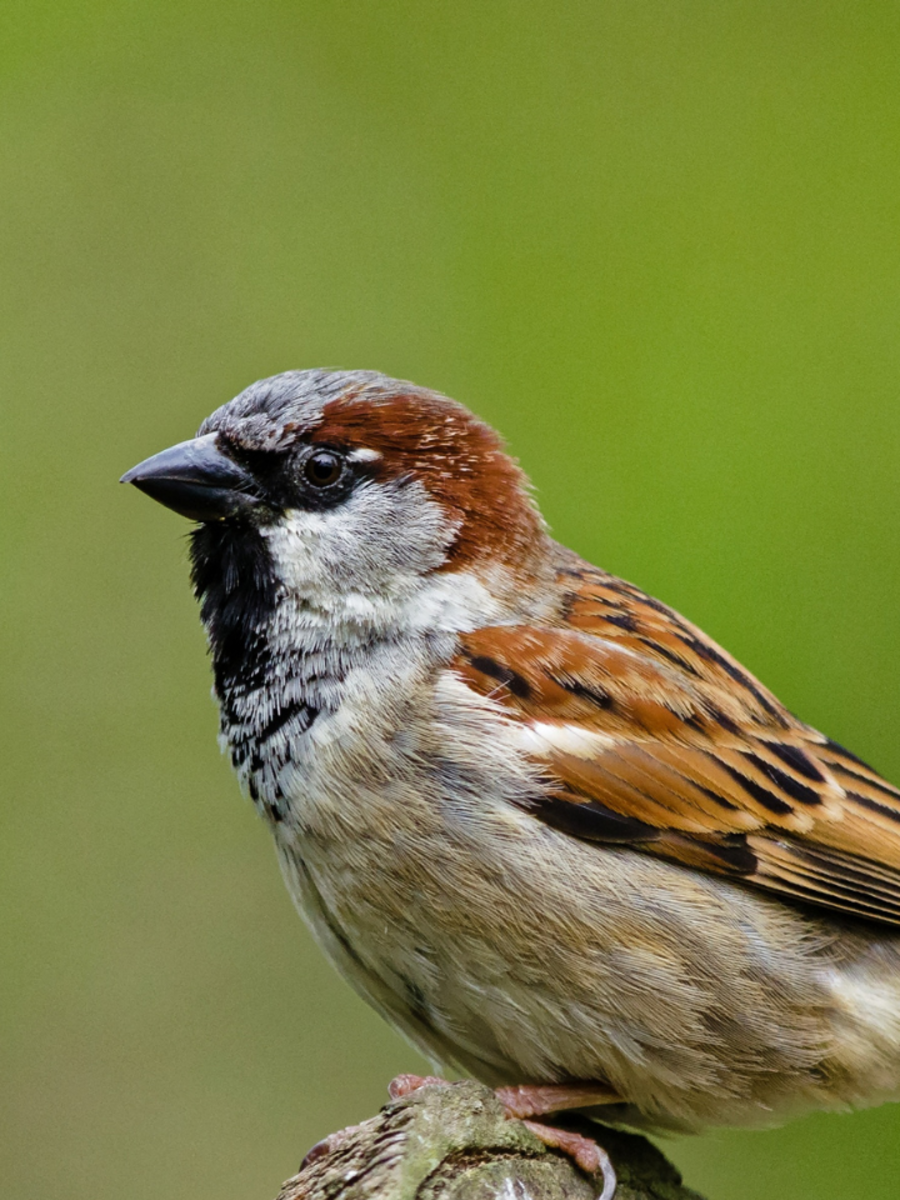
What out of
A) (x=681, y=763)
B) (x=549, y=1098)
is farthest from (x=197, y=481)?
(x=549, y=1098)

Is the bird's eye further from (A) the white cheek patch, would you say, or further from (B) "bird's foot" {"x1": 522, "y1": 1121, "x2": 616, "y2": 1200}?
(B) "bird's foot" {"x1": 522, "y1": 1121, "x2": 616, "y2": 1200}

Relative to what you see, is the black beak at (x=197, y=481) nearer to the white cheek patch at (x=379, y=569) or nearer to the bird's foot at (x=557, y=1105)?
→ the white cheek patch at (x=379, y=569)

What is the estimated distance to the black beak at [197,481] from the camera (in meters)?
3.09

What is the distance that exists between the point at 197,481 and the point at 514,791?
2.49 ft

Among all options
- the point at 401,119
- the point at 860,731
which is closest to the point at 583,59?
the point at 401,119

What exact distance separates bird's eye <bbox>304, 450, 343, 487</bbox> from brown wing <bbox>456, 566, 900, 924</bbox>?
1.24ft

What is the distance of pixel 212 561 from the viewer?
3.18 meters

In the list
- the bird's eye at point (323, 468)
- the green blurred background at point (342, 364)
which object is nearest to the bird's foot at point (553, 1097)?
the bird's eye at point (323, 468)

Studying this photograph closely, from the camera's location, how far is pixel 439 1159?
7.57ft

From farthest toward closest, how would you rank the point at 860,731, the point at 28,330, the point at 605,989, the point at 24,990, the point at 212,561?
the point at 28,330, the point at 24,990, the point at 860,731, the point at 212,561, the point at 605,989

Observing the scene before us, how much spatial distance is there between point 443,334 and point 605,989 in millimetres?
2509

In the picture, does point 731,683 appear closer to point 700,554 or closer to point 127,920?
point 700,554

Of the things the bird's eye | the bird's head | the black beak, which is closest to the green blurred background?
the bird's head

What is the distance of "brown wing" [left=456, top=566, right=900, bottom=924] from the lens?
119 inches
